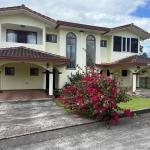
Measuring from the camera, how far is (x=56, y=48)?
2117 centimetres

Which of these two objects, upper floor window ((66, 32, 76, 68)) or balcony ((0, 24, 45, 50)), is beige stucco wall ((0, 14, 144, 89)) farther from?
upper floor window ((66, 32, 76, 68))

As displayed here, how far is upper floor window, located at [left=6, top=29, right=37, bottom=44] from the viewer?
19812 mm

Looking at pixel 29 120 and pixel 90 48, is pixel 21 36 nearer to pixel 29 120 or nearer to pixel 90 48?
pixel 90 48

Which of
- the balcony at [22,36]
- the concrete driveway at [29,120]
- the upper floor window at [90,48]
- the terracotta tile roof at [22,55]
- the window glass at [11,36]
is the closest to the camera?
the concrete driveway at [29,120]

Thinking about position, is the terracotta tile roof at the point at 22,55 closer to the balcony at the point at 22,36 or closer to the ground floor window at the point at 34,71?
the balcony at the point at 22,36

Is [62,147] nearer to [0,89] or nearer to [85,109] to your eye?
[85,109]

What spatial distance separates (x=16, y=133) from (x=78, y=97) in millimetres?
3626

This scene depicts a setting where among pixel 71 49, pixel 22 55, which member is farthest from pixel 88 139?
pixel 71 49

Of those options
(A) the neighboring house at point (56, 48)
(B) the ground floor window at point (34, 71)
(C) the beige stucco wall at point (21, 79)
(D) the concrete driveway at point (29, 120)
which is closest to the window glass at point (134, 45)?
(A) the neighboring house at point (56, 48)

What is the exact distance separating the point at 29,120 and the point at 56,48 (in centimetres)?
1215

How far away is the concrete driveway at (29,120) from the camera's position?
27.6 ft

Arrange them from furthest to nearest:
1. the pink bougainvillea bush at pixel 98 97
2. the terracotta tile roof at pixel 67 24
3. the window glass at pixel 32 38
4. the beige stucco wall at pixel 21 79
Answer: the window glass at pixel 32 38 < the beige stucco wall at pixel 21 79 < the terracotta tile roof at pixel 67 24 < the pink bougainvillea bush at pixel 98 97

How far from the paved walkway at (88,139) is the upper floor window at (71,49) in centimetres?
1305

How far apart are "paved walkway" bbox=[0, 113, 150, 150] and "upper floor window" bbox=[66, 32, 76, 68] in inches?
514
